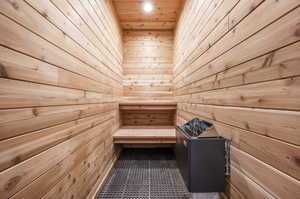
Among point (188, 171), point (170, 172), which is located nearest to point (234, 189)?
point (188, 171)

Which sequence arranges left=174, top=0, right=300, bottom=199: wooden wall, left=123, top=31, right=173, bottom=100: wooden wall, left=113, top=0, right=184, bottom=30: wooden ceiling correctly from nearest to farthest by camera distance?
left=174, top=0, right=300, bottom=199: wooden wall → left=113, top=0, right=184, bottom=30: wooden ceiling → left=123, top=31, right=173, bottom=100: wooden wall

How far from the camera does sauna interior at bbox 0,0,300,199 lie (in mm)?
598

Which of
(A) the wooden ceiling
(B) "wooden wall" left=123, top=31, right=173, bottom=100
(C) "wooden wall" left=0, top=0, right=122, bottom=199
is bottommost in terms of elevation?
(C) "wooden wall" left=0, top=0, right=122, bottom=199

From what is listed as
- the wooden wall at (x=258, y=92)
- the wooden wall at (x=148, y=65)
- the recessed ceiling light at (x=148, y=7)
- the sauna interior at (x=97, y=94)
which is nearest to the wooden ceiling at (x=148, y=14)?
the recessed ceiling light at (x=148, y=7)

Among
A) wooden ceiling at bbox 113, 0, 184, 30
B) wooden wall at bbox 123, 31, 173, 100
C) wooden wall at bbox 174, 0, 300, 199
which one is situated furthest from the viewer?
wooden wall at bbox 123, 31, 173, 100

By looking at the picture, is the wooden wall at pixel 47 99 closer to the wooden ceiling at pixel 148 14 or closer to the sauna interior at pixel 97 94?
the sauna interior at pixel 97 94

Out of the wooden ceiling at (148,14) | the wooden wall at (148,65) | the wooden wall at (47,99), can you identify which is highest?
the wooden ceiling at (148,14)

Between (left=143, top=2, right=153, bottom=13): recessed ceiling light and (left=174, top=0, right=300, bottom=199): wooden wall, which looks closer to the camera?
(left=174, top=0, right=300, bottom=199): wooden wall

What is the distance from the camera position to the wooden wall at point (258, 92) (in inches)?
22.9

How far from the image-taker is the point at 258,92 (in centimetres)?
75

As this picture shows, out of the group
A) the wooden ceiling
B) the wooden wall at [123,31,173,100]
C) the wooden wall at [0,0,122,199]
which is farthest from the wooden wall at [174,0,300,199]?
the wooden wall at [123,31,173,100]

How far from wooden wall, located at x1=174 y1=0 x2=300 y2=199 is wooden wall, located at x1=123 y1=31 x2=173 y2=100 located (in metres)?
2.05

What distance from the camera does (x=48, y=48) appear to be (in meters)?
0.83

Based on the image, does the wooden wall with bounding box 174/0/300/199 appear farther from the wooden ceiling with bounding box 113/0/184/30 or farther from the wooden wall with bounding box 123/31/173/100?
the wooden wall with bounding box 123/31/173/100
